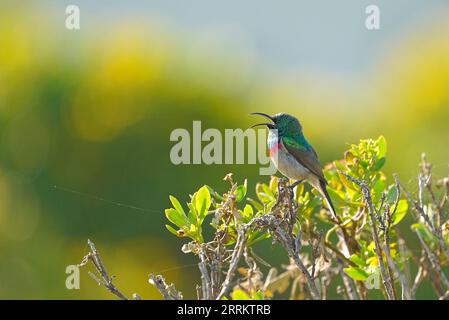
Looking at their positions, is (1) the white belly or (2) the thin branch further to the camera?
(1) the white belly

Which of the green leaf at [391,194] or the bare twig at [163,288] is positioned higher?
the green leaf at [391,194]

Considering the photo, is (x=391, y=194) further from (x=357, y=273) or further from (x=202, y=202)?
(x=202, y=202)

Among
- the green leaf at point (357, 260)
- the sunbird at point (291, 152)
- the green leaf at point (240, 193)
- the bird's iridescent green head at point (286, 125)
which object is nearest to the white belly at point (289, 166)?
the sunbird at point (291, 152)

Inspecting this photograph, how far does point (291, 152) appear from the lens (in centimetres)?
434

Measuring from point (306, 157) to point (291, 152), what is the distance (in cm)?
12

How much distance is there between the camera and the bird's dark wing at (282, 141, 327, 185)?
412 centimetres

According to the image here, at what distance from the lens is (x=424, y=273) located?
2.84 meters

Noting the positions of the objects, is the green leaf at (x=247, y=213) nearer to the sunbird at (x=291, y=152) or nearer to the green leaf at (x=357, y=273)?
the green leaf at (x=357, y=273)

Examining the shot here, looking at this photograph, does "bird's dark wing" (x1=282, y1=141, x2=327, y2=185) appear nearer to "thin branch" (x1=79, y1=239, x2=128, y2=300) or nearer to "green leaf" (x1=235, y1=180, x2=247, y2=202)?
"green leaf" (x1=235, y1=180, x2=247, y2=202)

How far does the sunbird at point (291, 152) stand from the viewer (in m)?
4.13

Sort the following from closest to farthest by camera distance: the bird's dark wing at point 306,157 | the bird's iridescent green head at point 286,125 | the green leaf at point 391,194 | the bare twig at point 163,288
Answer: the bare twig at point 163,288, the green leaf at point 391,194, the bird's dark wing at point 306,157, the bird's iridescent green head at point 286,125

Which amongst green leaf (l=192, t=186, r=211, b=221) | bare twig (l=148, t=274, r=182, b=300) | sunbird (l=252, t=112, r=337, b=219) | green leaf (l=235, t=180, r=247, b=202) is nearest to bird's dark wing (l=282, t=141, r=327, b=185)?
sunbird (l=252, t=112, r=337, b=219)

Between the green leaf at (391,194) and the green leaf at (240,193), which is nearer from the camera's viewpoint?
the green leaf at (240,193)
